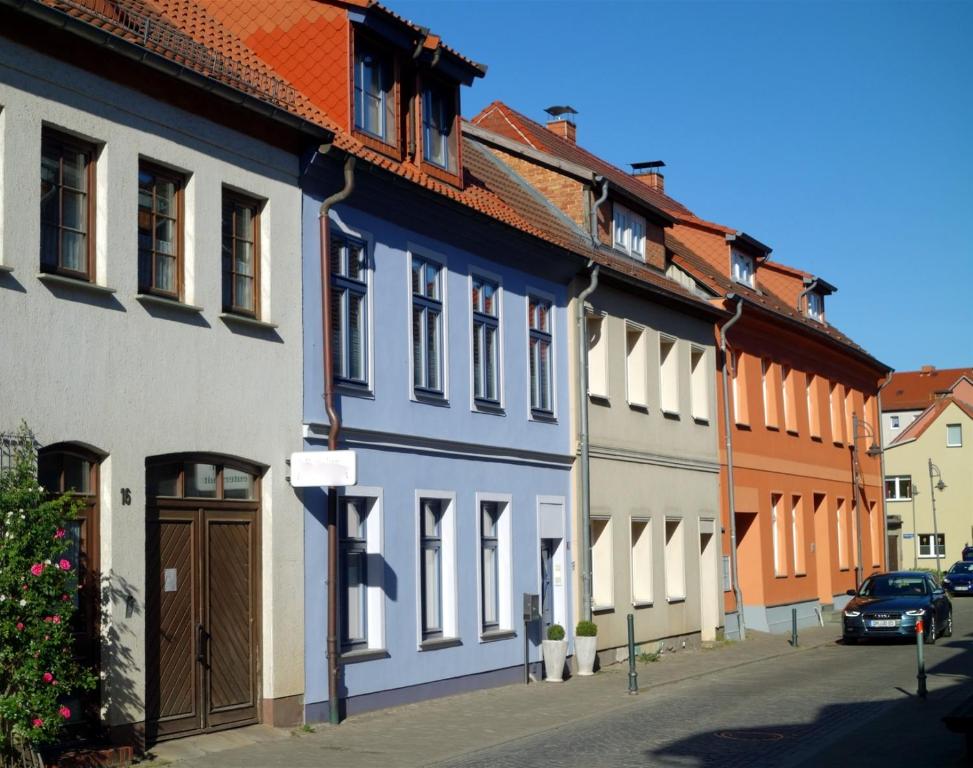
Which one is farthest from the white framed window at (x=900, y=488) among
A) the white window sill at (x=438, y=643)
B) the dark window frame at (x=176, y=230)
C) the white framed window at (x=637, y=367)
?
the dark window frame at (x=176, y=230)

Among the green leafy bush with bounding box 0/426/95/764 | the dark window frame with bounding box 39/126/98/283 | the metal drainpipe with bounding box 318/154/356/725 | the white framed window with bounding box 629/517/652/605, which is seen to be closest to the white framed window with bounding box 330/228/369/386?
the metal drainpipe with bounding box 318/154/356/725

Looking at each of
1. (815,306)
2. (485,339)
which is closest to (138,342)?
(485,339)

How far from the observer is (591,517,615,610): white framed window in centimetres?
2594

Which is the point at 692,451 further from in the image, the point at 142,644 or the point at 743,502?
the point at 142,644

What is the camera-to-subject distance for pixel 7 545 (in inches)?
470

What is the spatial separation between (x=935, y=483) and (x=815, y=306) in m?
40.3

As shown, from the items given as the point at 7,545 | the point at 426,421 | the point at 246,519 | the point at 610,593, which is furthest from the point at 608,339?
the point at 7,545

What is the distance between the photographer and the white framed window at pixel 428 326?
20172 mm

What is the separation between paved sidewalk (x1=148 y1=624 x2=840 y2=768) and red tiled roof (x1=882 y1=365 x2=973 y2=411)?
7979cm

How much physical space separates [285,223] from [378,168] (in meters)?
1.79

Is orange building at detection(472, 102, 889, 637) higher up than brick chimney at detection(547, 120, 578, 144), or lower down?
lower down

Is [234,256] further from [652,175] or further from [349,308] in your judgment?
[652,175]

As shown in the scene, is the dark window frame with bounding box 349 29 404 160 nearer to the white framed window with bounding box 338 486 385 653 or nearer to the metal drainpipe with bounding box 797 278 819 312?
the white framed window with bounding box 338 486 385 653

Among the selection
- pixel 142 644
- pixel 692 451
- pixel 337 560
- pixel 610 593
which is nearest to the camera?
pixel 142 644
